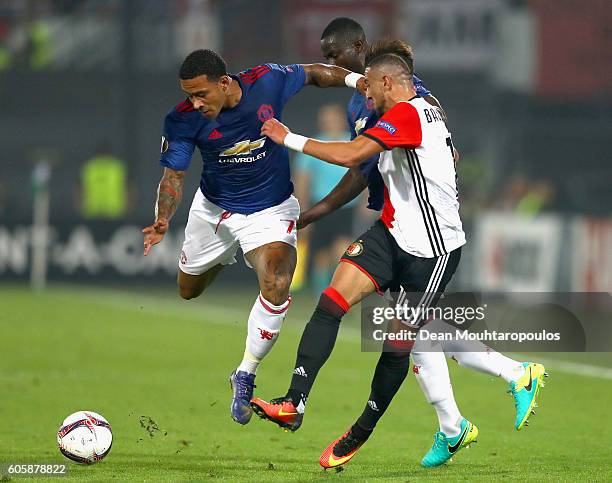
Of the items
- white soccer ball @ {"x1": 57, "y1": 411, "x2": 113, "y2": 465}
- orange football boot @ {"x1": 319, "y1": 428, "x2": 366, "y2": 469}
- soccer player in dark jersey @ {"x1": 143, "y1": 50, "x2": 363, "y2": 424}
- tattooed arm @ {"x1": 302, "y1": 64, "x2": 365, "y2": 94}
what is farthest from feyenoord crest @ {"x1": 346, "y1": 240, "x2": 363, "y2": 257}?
white soccer ball @ {"x1": 57, "y1": 411, "x2": 113, "y2": 465}

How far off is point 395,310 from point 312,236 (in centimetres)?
1116

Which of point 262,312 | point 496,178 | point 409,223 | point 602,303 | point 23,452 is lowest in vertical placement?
point 496,178

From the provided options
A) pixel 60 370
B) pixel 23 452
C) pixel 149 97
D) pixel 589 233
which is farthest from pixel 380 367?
pixel 149 97

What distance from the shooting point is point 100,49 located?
86.0 feet

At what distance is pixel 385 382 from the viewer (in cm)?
693

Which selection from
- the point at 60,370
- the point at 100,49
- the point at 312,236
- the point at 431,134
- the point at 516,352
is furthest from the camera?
the point at 100,49

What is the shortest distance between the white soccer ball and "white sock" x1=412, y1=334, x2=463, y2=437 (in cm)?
171

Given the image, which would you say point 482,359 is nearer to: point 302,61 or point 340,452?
point 340,452

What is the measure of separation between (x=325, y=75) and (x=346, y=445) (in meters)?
2.30

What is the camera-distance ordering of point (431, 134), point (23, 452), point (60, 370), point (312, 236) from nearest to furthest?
point (431, 134) → point (23, 452) → point (60, 370) → point (312, 236)

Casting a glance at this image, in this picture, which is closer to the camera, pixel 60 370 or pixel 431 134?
pixel 431 134

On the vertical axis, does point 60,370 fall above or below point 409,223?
below

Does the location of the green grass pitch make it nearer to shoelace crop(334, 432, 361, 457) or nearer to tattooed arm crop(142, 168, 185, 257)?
shoelace crop(334, 432, 361, 457)

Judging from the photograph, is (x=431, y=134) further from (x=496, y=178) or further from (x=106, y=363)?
(x=496, y=178)
